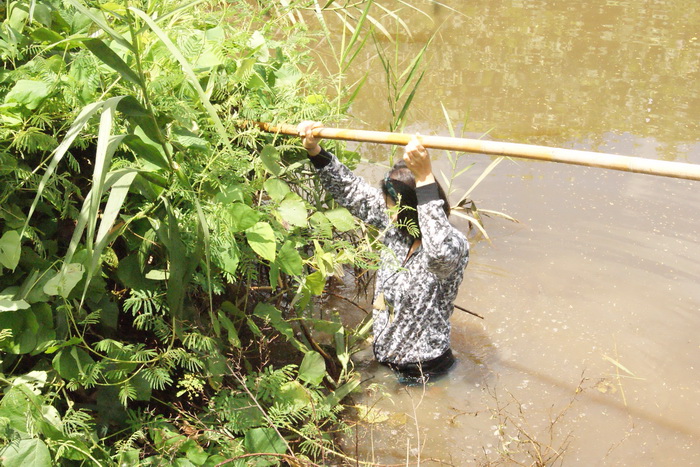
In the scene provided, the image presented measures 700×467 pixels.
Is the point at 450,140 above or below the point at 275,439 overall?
above

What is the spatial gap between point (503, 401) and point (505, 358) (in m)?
0.31

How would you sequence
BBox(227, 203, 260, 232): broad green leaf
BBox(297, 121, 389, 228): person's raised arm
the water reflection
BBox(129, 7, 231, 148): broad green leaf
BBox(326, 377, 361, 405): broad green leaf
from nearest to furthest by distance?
BBox(129, 7, 231, 148): broad green leaf, BBox(227, 203, 260, 232): broad green leaf, BBox(326, 377, 361, 405): broad green leaf, BBox(297, 121, 389, 228): person's raised arm, the water reflection

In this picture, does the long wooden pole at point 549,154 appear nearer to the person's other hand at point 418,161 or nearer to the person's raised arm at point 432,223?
the person's other hand at point 418,161

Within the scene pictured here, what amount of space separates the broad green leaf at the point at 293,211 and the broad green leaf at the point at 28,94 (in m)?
0.71

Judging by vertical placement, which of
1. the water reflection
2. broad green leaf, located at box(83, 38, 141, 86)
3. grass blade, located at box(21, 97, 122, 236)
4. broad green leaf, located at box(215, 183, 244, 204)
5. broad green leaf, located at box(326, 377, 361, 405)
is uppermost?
broad green leaf, located at box(83, 38, 141, 86)

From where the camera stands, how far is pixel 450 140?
2.23m

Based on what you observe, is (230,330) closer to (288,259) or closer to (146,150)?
(288,259)

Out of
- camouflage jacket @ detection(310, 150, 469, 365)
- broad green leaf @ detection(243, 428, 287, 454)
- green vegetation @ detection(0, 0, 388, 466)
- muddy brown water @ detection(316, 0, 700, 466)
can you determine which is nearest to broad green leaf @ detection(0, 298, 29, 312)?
green vegetation @ detection(0, 0, 388, 466)

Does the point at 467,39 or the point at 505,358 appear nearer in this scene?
the point at 505,358

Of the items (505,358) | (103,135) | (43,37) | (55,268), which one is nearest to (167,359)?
(55,268)

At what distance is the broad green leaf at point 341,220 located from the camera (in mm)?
2404

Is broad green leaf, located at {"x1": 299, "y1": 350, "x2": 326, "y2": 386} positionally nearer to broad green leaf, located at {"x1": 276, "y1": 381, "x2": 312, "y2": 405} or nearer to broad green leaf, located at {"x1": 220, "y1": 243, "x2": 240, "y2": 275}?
broad green leaf, located at {"x1": 276, "y1": 381, "x2": 312, "y2": 405}

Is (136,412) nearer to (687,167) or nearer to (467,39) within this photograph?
(687,167)

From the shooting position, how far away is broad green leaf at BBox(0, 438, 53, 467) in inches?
63.3
